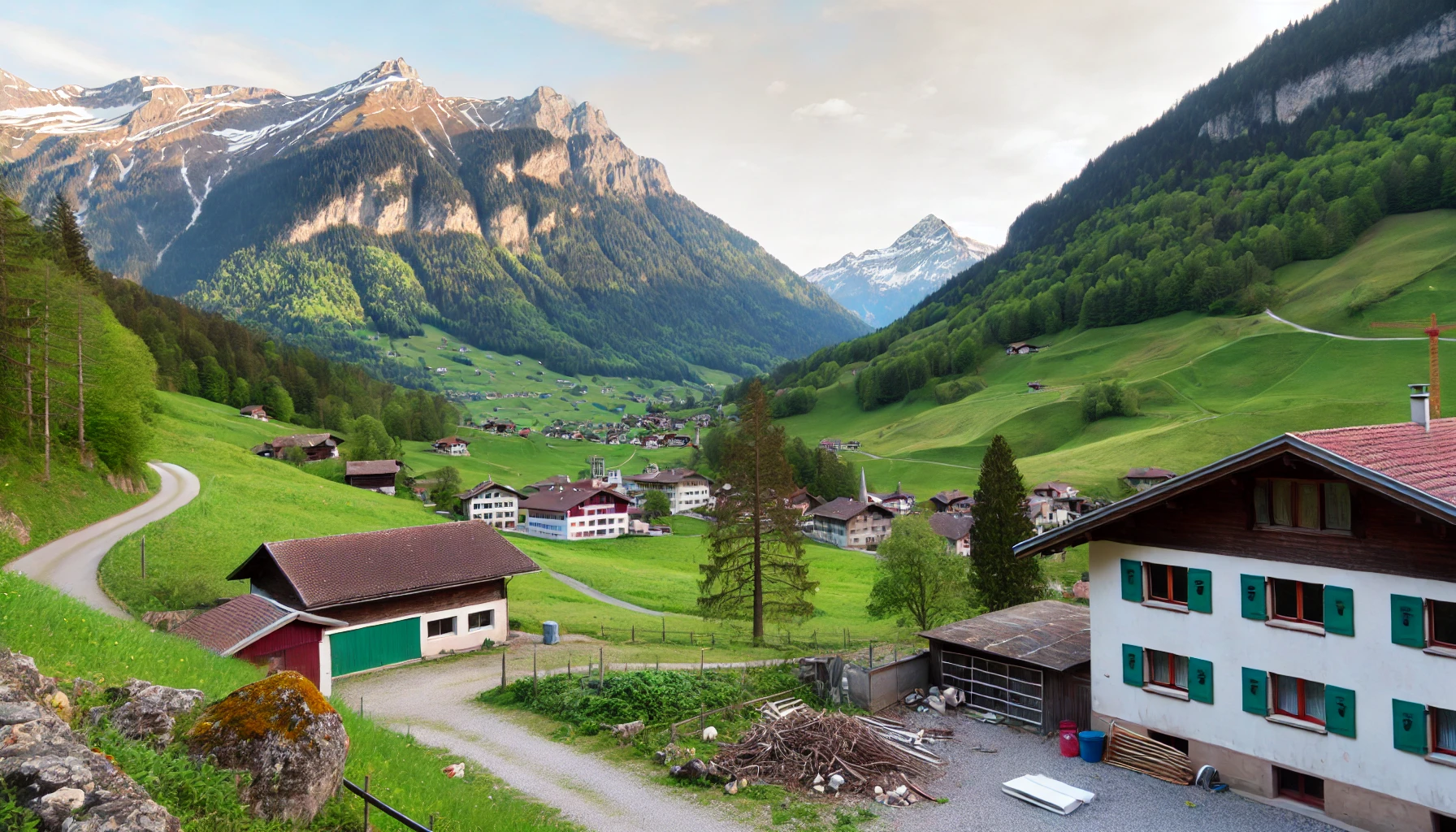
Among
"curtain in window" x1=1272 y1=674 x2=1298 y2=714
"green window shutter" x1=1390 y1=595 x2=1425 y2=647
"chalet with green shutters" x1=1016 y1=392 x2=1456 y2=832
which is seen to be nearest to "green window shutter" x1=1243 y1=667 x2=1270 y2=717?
"chalet with green shutters" x1=1016 y1=392 x2=1456 y2=832

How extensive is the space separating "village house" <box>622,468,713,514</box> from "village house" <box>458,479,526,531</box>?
27789 millimetres

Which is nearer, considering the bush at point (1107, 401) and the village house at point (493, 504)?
the village house at point (493, 504)

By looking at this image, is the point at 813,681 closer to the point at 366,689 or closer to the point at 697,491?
the point at 366,689

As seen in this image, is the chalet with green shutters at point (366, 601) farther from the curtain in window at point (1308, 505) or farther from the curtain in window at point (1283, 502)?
the curtain in window at point (1308, 505)

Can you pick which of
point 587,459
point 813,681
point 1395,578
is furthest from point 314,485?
point 587,459

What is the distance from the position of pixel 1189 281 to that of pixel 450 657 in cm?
19150

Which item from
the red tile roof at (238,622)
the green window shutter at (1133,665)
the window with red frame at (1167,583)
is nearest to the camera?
the window with red frame at (1167,583)

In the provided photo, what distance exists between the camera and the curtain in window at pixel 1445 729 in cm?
1723

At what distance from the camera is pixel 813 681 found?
91.0 feet

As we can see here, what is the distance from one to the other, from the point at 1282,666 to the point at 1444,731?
10.2 feet

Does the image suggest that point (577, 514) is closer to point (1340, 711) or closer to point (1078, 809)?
point (1078, 809)

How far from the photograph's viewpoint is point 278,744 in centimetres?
888

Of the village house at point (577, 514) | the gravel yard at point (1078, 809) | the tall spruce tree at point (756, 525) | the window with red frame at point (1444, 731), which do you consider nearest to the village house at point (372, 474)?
the village house at point (577, 514)

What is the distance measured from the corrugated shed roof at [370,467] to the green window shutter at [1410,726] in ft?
337
